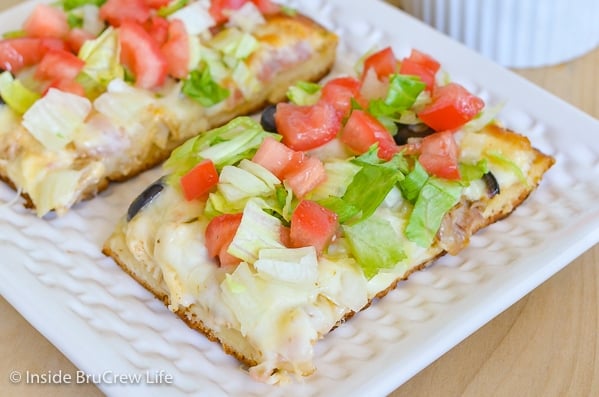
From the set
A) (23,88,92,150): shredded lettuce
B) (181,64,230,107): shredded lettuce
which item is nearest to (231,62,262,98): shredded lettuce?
(181,64,230,107): shredded lettuce

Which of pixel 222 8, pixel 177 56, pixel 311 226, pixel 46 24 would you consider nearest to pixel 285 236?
pixel 311 226

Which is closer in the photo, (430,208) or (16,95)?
(430,208)

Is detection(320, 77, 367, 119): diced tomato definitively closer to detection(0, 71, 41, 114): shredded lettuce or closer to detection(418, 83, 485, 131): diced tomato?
detection(418, 83, 485, 131): diced tomato

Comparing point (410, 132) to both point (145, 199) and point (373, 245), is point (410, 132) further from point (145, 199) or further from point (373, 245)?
point (145, 199)

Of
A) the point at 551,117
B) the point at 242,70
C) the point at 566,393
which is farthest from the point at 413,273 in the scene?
the point at 242,70

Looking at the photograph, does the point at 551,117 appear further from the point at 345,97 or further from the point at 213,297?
the point at 213,297

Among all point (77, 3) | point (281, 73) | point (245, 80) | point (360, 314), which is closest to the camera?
point (360, 314)
